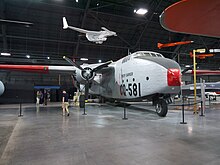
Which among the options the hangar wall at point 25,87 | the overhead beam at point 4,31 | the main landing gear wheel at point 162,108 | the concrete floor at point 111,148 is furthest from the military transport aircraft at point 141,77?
the hangar wall at point 25,87

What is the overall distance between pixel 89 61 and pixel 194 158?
27.3 meters

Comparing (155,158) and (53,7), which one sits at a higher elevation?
(53,7)

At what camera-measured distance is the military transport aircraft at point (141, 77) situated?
8.34m

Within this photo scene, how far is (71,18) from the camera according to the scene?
2080 cm

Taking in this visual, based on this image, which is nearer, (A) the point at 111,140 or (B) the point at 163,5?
(A) the point at 111,140

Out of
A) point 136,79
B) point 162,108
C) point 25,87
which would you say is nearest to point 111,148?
point 162,108

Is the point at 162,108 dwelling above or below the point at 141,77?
below

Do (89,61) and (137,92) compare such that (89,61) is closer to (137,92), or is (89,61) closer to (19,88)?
(19,88)

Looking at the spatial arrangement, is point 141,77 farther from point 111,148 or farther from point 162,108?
point 111,148

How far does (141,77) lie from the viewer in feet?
30.4

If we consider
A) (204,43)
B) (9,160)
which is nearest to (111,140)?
(9,160)

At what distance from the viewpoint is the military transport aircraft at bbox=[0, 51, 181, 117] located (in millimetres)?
8344

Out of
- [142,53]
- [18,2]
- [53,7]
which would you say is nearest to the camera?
[142,53]

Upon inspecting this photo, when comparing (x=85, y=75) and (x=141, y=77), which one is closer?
(x=141, y=77)
